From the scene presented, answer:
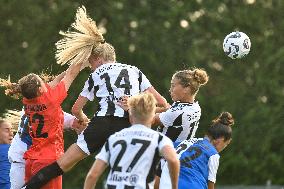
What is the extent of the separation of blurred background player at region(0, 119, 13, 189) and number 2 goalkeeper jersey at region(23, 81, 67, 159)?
111 cm

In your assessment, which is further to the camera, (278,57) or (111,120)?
(278,57)

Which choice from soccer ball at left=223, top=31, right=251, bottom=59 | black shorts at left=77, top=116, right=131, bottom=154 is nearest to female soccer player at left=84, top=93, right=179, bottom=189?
black shorts at left=77, top=116, right=131, bottom=154

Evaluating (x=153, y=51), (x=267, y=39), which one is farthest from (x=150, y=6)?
(x=267, y=39)

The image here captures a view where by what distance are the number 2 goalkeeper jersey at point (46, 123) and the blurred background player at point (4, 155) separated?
3.65 ft

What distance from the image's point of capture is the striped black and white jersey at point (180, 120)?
989 cm

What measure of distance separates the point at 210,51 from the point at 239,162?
8.29ft

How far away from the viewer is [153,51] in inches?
830

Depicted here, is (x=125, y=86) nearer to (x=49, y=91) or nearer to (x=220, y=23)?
(x=49, y=91)

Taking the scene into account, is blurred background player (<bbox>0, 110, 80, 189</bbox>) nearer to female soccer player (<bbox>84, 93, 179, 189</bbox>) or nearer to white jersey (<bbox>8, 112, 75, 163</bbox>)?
white jersey (<bbox>8, 112, 75, 163</bbox>)

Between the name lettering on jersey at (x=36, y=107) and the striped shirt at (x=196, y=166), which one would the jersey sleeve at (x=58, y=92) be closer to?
the name lettering on jersey at (x=36, y=107)

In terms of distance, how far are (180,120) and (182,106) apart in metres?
0.15

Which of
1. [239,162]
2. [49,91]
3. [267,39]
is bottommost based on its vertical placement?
[239,162]

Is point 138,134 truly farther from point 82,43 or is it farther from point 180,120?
point 82,43

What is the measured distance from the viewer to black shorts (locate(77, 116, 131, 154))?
952cm
